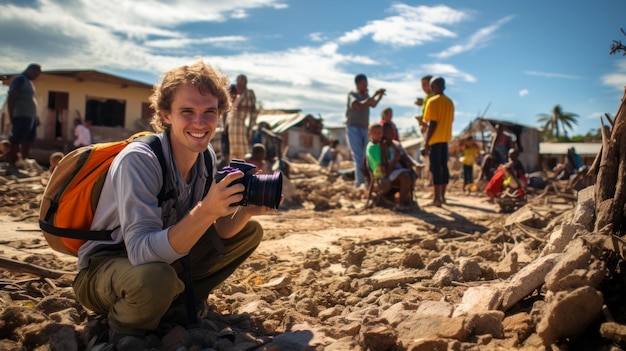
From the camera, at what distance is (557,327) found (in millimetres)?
1715

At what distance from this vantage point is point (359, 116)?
26.5 ft

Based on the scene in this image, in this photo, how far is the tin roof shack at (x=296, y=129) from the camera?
24.1 metres

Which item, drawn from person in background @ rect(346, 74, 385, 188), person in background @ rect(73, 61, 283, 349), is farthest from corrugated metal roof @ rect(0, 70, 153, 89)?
person in background @ rect(73, 61, 283, 349)

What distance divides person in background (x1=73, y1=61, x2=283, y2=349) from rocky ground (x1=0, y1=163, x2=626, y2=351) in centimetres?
17

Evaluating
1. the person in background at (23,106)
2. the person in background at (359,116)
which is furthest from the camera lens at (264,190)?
the person in background at (23,106)

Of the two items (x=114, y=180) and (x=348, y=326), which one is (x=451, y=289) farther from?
(x=114, y=180)

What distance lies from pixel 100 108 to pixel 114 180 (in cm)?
1676

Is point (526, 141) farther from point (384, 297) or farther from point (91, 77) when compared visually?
point (384, 297)

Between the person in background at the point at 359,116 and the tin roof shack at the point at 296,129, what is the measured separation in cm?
1518

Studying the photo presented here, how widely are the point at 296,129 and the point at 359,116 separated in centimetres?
1685

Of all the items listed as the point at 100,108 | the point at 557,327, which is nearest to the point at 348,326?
the point at 557,327

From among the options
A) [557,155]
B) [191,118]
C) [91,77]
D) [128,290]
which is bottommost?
[128,290]

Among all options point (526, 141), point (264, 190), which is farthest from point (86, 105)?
point (526, 141)

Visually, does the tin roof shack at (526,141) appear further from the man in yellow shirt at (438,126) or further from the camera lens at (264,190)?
the camera lens at (264,190)
